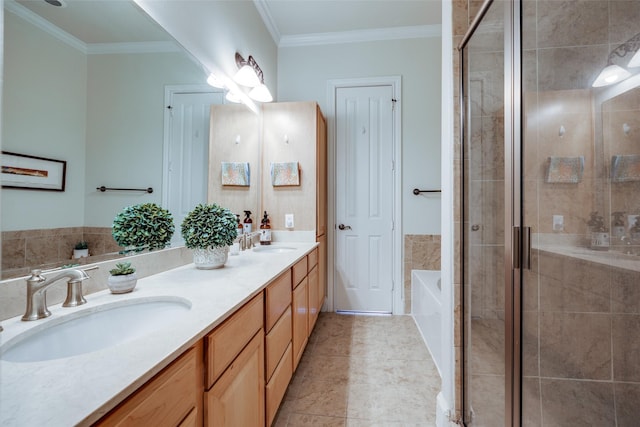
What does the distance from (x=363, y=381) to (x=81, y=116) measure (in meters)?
2.01

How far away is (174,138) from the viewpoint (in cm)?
147

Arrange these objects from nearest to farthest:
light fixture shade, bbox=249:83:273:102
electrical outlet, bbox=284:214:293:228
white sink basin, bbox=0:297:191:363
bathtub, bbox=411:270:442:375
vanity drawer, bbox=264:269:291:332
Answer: white sink basin, bbox=0:297:191:363, vanity drawer, bbox=264:269:291:332, bathtub, bbox=411:270:442:375, light fixture shade, bbox=249:83:273:102, electrical outlet, bbox=284:214:293:228

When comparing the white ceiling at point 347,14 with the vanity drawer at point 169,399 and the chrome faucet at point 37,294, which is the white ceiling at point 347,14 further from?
the vanity drawer at point 169,399

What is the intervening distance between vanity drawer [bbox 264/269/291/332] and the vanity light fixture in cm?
150

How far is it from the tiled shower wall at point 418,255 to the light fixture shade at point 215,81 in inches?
85.5

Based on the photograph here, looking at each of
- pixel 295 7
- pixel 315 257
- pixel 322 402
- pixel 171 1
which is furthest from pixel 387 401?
pixel 295 7

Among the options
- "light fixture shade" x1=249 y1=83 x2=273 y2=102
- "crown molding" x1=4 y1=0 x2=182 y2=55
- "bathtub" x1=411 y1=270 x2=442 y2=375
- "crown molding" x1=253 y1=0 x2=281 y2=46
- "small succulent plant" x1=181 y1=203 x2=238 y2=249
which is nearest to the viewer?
"crown molding" x1=4 y1=0 x2=182 y2=55

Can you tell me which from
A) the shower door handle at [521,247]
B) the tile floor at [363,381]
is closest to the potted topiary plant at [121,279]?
the tile floor at [363,381]

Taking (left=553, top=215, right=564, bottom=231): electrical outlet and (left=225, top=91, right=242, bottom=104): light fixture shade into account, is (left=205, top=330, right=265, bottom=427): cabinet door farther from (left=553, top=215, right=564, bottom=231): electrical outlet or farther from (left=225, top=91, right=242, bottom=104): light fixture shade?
(left=225, top=91, right=242, bottom=104): light fixture shade

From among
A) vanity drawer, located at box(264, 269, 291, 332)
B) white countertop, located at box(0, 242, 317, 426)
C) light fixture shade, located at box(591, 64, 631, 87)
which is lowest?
vanity drawer, located at box(264, 269, 291, 332)

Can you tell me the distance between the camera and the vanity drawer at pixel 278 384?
125 centimetres

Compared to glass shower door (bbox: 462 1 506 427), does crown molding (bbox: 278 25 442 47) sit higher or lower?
higher

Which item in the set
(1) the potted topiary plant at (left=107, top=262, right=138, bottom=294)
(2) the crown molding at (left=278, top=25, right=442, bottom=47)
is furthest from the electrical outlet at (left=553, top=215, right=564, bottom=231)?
(2) the crown molding at (left=278, top=25, right=442, bottom=47)

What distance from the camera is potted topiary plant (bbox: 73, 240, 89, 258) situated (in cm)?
98
